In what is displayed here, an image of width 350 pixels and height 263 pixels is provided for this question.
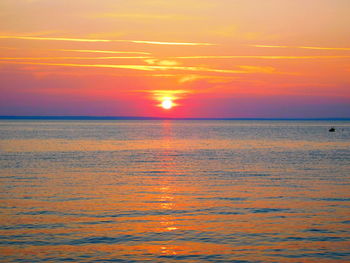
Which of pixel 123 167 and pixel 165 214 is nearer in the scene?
pixel 165 214

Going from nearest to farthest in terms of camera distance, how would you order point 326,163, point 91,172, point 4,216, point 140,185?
point 4,216 → point 140,185 → point 91,172 → point 326,163

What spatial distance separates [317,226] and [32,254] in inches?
471

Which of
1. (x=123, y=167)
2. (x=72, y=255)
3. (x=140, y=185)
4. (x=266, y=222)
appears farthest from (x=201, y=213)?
(x=123, y=167)

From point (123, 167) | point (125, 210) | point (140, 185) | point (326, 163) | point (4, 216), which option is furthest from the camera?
point (326, 163)

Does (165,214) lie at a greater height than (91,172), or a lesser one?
lesser

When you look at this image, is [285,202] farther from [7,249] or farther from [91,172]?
[91,172]

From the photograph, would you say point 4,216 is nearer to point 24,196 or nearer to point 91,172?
point 24,196

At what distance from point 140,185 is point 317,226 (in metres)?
14.9

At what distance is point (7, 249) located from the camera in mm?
17203

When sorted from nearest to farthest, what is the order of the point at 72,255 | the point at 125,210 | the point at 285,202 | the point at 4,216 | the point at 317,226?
the point at 72,255, the point at 317,226, the point at 4,216, the point at 125,210, the point at 285,202

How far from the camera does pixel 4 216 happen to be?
73.0 ft

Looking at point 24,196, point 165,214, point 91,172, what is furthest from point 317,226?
point 91,172

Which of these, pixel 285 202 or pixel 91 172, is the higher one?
pixel 91 172

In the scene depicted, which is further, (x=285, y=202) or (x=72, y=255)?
(x=285, y=202)
